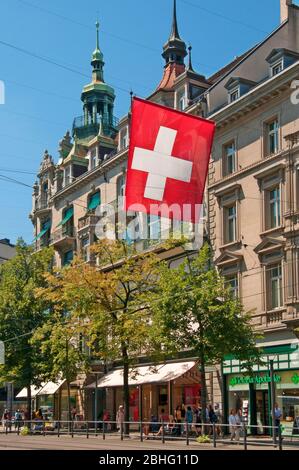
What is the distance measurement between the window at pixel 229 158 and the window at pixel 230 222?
190cm

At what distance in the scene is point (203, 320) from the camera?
32625 millimetres

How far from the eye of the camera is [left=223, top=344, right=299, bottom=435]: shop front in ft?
113

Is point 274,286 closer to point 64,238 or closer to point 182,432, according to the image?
point 182,432

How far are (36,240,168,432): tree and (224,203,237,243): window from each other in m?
4.29

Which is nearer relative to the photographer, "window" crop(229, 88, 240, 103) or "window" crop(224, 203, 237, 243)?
"window" crop(224, 203, 237, 243)

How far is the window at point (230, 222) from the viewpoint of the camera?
39875 mm

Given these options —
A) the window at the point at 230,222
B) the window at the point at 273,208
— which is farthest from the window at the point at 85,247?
the window at the point at 273,208

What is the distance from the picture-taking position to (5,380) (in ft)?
157

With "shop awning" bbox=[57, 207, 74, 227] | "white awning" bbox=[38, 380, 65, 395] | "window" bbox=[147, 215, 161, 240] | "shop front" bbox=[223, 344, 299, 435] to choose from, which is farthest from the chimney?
"white awning" bbox=[38, 380, 65, 395]

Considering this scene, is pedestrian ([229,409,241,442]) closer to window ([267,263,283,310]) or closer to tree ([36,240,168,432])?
tree ([36,240,168,432])

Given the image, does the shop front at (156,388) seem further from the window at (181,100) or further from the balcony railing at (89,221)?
the window at (181,100)

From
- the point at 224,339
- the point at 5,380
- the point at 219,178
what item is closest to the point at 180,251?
the point at 219,178
